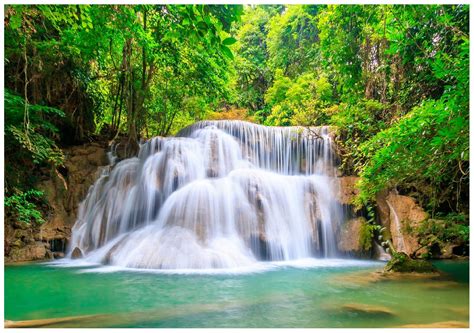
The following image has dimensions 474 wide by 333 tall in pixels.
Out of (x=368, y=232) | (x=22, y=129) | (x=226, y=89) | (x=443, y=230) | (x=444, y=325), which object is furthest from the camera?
(x=226, y=89)

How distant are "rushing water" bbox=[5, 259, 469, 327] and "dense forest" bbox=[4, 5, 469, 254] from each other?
4.94 feet

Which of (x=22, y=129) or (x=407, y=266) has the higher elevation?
(x=22, y=129)

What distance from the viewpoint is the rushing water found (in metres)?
3.74

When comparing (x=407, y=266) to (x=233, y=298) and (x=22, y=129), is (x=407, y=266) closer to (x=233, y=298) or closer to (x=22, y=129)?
(x=233, y=298)

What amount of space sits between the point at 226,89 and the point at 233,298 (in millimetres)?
7870

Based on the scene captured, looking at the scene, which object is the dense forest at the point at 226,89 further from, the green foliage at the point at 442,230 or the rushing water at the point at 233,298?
the rushing water at the point at 233,298

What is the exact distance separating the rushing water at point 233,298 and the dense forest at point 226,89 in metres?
1.51

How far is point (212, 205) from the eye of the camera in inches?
340

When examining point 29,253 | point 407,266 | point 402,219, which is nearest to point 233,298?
point 407,266

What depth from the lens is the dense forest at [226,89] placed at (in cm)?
434

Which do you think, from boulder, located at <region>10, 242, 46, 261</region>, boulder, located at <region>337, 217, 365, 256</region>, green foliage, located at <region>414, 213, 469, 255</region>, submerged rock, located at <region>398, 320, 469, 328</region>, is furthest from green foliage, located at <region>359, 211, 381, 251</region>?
boulder, located at <region>10, 242, 46, 261</region>

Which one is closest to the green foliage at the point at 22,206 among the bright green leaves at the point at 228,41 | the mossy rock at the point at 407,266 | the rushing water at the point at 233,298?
the rushing water at the point at 233,298
